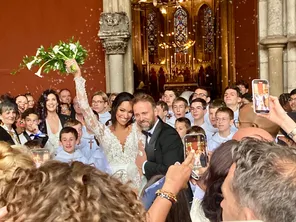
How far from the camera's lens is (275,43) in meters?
7.70

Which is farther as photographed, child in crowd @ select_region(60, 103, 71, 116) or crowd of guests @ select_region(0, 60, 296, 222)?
child in crowd @ select_region(60, 103, 71, 116)

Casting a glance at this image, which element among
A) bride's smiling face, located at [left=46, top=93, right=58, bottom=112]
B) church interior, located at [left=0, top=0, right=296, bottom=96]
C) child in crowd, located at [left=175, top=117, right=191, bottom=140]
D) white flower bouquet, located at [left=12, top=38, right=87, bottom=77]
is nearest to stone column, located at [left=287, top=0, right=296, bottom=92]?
church interior, located at [left=0, top=0, right=296, bottom=96]

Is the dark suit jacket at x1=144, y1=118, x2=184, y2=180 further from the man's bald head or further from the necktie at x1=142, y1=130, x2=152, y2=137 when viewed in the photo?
the man's bald head

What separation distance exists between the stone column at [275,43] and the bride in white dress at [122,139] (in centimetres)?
424

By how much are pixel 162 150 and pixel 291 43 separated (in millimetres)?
4488

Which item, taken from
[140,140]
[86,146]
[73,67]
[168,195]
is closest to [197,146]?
[168,195]

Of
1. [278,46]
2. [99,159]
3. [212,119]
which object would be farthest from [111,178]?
[278,46]

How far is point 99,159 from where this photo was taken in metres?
4.39

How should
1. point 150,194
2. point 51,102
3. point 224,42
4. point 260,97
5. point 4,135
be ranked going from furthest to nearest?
1. point 224,42
2. point 51,102
3. point 4,135
4. point 260,97
5. point 150,194

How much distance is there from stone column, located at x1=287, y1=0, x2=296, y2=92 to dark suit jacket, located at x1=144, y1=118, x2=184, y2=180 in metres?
4.33

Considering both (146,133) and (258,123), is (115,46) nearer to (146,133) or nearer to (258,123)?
(146,133)

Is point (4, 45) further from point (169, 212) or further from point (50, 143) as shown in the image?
point (169, 212)

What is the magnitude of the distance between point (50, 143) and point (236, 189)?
375cm

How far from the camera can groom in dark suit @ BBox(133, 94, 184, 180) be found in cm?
366
